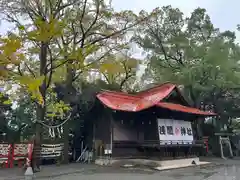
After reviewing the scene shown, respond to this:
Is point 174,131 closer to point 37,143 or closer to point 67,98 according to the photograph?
point 67,98

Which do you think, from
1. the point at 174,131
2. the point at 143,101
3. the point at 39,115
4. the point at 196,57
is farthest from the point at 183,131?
the point at 39,115

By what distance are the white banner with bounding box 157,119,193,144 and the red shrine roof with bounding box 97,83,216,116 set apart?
44.1 inches

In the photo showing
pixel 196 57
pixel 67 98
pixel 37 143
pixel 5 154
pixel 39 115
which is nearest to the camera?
pixel 37 143

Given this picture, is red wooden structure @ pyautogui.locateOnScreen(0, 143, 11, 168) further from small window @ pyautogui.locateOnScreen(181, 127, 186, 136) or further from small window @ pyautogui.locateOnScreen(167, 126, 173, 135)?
small window @ pyautogui.locateOnScreen(181, 127, 186, 136)

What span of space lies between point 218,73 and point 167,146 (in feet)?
30.6

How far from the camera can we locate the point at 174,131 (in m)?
15.8

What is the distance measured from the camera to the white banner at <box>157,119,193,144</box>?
14.9 m

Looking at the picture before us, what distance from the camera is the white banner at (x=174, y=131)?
49.0 ft

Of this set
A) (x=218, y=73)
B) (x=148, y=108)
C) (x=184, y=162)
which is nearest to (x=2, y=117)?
(x=148, y=108)

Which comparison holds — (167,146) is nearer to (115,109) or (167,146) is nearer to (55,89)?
(115,109)

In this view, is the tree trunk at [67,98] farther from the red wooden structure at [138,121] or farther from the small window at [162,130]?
the small window at [162,130]

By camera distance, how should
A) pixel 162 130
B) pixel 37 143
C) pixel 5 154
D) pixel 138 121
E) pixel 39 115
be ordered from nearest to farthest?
1. pixel 37 143
2. pixel 39 115
3. pixel 5 154
4. pixel 162 130
5. pixel 138 121

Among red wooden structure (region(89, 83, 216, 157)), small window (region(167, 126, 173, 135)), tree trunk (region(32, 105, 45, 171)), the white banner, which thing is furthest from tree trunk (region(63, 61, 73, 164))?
small window (region(167, 126, 173, 135))

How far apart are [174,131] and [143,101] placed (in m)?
2.89
